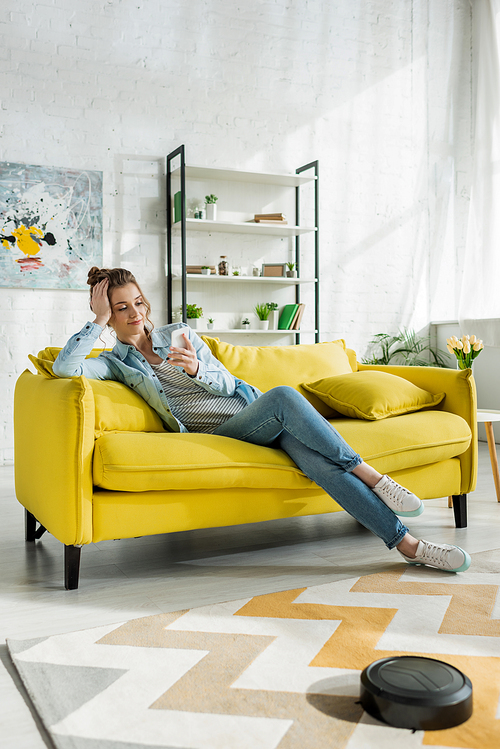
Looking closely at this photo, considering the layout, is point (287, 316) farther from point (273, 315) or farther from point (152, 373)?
point (152, 373)

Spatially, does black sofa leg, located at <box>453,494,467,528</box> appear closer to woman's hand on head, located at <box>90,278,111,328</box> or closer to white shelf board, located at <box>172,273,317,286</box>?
woman's hand on head, located at <box>90,278,111,328</box>

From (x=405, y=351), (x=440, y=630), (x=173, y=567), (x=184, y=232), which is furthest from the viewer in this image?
(x=405, y=351)

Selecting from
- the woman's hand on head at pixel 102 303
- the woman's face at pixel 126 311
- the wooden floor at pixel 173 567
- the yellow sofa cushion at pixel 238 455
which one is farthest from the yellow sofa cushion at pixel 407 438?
the woman's hand on head at pixel 102 303

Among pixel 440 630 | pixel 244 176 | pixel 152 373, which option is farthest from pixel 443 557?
pixel 244 176

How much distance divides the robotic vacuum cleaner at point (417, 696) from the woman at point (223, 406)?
2.56 ft

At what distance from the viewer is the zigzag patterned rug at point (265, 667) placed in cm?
120

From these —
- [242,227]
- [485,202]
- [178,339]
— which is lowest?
[178,339]

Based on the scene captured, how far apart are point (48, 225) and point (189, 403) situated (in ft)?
7.54

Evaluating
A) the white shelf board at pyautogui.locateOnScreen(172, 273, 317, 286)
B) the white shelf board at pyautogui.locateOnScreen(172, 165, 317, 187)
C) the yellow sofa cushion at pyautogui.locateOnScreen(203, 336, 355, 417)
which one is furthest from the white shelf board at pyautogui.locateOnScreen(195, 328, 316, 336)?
the yellow sofa cushion at pyautogui.locateOnScreen(203, 336, 355, 417)

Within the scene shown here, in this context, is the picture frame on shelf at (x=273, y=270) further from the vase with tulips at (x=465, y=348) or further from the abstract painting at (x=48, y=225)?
the vase with tulips at (x=465, y=348)

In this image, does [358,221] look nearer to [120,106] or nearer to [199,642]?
[120,106]

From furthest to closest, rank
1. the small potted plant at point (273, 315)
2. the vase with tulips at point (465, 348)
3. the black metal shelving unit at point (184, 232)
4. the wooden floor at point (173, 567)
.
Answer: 1. the small potted plant at point (273, 315)
2. the black metal shelving unit at point (184, 232)
3. the vase with tulips at point (465, 348)
4. the wooden floor at point (173, 567)

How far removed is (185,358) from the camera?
7.41ft

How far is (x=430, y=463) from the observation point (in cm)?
250
